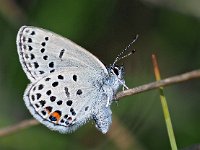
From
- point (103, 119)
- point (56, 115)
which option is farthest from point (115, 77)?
point (56, 115)

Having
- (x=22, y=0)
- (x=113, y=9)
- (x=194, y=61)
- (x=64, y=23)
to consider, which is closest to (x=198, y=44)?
(x=194, y=61)

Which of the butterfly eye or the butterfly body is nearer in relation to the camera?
the butterfly body

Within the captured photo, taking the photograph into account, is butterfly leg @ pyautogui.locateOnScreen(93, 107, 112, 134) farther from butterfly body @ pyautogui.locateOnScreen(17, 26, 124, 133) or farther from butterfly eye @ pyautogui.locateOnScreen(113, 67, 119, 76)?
butterfly eye @ pyautogui.locateOnScreen(113, 67, 119, 76)

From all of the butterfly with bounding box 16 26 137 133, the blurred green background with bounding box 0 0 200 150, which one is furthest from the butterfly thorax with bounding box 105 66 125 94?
the blurred green background with bounding box 0 0 200 150

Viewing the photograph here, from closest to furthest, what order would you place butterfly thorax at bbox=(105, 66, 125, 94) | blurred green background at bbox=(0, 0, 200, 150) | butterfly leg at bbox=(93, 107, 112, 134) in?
butterfly leg at bbox=(93, 107, 112, 134) → butterfly thorax at bbox=(105, 66, 125, 94) → blurred green background at bbox=(0, 0, 200, 150)

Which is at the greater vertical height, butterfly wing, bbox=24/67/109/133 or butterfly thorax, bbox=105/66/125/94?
butterfly thorax, bbox=105/66/125/94

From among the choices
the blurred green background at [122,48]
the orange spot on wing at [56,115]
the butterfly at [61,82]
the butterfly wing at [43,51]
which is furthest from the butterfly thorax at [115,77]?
the blurred green background at [122,48]

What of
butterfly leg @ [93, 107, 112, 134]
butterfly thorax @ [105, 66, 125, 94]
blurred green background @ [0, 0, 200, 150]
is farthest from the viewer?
blurred green background @ [0, 0, 200, 150]

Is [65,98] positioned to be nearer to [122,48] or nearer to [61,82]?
[61,82]

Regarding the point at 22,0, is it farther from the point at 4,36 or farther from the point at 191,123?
the point at 191,123
